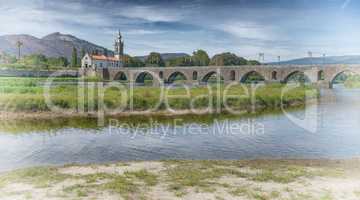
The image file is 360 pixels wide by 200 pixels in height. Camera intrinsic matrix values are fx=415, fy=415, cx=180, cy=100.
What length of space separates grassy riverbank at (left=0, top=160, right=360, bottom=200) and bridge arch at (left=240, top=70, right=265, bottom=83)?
22.6 m

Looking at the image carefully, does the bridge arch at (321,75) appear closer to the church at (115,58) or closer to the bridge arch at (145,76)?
the bridge arch at (145,76)

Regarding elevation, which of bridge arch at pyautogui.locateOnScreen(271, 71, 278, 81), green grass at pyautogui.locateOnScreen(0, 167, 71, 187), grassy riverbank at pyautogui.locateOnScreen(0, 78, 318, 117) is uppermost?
bridge arch at pyautogui.locateOnScreen(271, 71, 278, 81)

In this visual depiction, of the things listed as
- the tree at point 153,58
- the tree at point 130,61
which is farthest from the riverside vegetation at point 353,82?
the tree at point 130,61

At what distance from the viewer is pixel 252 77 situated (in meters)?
32.6

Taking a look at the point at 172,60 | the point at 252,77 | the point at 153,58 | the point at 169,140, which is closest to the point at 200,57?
the point at 172,60

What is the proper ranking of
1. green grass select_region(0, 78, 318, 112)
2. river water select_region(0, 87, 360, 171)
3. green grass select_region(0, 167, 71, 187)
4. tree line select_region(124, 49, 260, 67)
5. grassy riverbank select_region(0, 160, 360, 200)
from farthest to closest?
green grass select_region(0, 78, 318, 112)
river water select_region(0, 87, 360, 171)
tree line select_region(124, 49, 260, 67)
green grass select_region(0, 167, 71, 187)
grassy riverbank select_region(0, 160, 360, 200)

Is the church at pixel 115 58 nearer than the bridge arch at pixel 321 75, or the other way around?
the church at pixel 115 58

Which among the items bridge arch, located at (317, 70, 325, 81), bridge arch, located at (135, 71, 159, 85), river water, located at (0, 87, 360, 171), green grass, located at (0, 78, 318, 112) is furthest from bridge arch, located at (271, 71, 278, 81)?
river water, located at (0, 87, 360, 171)

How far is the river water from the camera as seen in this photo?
20.7 ft

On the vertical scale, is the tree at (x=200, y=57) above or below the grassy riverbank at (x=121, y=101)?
above

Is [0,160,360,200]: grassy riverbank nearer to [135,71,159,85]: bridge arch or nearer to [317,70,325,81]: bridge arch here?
[135,71,159,85]: bridge arch

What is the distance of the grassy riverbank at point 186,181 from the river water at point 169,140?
1087 mm

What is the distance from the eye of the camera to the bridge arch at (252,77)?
28.2 meters

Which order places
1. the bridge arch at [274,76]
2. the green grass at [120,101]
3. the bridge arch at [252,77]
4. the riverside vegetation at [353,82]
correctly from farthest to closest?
the riverside vegetation at [353,82], the bridge arch at [274,76], the bridge arch at [252,77], the green grass at [120,101]
